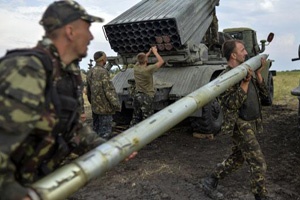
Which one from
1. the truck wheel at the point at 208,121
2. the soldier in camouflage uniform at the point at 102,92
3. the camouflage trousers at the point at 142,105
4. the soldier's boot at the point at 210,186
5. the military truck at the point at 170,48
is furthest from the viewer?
the truck wheel at the point at 208,121

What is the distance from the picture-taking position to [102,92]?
21.6ft

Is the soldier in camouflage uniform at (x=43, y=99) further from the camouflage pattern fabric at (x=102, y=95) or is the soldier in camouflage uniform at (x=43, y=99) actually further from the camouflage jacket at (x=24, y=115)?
the camouflage pattern fabric at (x=102, y=95)

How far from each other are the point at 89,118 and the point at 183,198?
642 centimetres

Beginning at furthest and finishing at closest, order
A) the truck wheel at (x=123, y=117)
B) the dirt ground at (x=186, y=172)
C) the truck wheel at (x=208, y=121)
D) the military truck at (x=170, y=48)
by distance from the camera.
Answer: the truck wheel at (x=123, y=117), the truck wheel at (x=208, y=121), the military truck at (x=170, y=48), the dirt ground at (x=186, y=172)

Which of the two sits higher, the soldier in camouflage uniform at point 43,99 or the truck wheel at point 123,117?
the soldier in camouflage uniform at point 43,99

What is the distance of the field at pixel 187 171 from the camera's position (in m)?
4.69

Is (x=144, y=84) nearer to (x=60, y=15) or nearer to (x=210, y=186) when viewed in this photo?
(x=210, y=186)

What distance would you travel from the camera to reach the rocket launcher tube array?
197 centimetres

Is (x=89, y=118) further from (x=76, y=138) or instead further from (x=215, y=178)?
(x=76, y=138)

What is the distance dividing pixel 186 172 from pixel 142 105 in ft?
6.16

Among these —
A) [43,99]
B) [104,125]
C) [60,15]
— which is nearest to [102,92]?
[104,125]

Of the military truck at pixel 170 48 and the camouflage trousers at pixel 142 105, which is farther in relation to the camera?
the military truck at pixel 170 48

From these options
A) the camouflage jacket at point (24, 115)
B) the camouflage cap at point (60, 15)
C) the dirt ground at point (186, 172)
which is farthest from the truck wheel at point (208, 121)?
the camouflage jacket at point (24, 115)

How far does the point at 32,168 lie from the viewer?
81.0 inches
